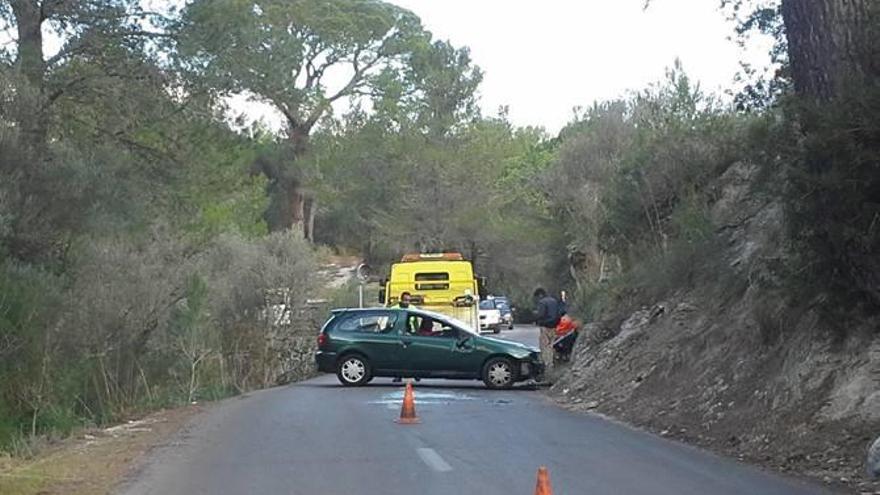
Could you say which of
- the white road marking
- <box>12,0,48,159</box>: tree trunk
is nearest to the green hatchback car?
<box>12,0,48,159</box>: tree trunk

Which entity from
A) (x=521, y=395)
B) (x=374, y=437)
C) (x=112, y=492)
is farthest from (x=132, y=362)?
(x=112, y=492)

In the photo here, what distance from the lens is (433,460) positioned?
13203 mm

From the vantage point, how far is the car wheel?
25.7m

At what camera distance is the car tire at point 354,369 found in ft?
87.1

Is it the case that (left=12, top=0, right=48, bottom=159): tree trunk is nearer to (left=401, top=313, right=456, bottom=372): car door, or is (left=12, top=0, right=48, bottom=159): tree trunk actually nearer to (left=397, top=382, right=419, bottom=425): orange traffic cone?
(left=397, top=382, right=419, bottom=425): orange traffic cone

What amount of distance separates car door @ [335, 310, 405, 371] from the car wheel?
1823 millimetres

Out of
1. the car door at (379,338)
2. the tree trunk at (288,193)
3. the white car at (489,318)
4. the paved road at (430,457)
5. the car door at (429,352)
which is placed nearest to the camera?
the paved road at (430,457)

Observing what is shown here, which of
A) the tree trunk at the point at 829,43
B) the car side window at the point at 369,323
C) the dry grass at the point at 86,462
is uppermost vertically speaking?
the tree trunk at the point at 829,43

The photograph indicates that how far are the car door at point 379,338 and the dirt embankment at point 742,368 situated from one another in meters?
3.62

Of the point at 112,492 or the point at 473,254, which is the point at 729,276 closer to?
the point at 112,492

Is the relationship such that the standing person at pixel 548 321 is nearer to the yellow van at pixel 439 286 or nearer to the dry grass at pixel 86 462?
the yellow van at pixel 439 286

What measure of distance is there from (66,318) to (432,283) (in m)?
14.2

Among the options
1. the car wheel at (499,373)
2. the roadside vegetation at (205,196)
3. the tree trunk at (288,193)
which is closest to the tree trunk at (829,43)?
the roadside vegetation at (205,196)

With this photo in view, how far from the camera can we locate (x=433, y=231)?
63.0 metres
